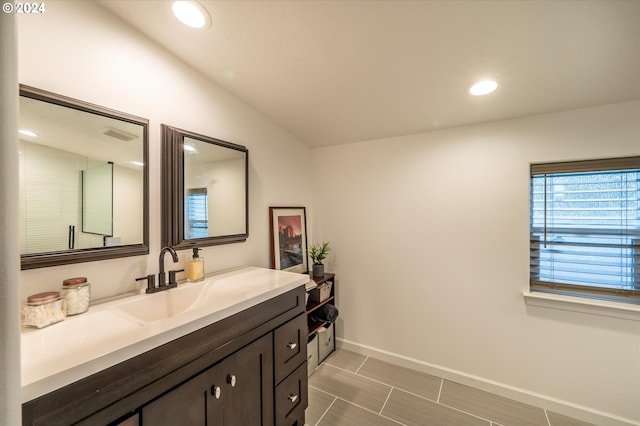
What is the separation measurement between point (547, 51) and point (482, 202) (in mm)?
1041

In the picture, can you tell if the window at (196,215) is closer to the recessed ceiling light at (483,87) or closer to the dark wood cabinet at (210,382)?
the dark wood cabinet at (210,382)

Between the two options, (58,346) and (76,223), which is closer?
(58,346)

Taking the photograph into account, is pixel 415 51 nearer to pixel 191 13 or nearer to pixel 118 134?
pixel 191 13

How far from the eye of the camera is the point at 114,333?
0.96 metres

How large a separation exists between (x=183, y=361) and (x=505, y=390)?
2319 millimetres

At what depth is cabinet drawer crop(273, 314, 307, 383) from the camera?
1437mm

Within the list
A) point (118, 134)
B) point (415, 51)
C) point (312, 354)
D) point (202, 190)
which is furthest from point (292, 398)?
point (415, 51)

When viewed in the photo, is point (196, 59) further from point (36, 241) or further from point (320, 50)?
point (36, 241)

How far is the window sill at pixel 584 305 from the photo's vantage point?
1.62 m

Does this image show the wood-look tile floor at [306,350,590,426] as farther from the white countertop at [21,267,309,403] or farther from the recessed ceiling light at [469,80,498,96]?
the recessed ceiling light at [469,80,498,96]

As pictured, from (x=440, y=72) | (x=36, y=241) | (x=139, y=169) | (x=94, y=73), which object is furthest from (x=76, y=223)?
(x=440, y=72)

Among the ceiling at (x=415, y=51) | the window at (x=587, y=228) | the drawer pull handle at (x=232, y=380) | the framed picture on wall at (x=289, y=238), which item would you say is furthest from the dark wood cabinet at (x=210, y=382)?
the window at (x=587, y=228)

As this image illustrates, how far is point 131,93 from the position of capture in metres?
1.38

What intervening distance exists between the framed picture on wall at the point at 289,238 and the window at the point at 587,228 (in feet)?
6.22
